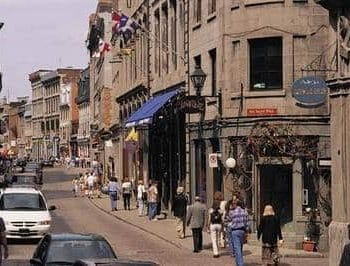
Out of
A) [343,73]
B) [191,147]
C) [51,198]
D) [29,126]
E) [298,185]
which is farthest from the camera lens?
[29,126]

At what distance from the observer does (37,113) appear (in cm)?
17350

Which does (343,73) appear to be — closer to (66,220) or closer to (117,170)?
(66,220)

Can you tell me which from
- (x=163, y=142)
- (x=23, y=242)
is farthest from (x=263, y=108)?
(x=163, y=142)

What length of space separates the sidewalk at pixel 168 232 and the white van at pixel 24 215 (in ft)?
14.5

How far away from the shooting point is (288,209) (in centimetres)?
2938

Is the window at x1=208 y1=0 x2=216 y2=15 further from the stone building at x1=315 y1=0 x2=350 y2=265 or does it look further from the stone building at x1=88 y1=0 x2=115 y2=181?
the stone building at x1=88 y1=0 x2=115 y2=181

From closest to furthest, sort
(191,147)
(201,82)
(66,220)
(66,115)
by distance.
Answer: (201,82) → (191,147) → (66,220) → (66,115)

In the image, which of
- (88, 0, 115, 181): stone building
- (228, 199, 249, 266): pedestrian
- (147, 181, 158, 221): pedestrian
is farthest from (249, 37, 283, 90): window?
(88, 0, 115, 181): stone building

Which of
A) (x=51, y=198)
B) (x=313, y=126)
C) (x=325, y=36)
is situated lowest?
(x=51, y=198)

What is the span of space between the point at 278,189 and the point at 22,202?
848 centimetres

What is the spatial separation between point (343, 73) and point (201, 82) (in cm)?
1236

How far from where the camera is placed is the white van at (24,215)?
2770 cm

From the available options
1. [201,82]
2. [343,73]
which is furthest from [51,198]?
[343,73]

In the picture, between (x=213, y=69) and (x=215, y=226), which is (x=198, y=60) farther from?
(x=215, y=226)
